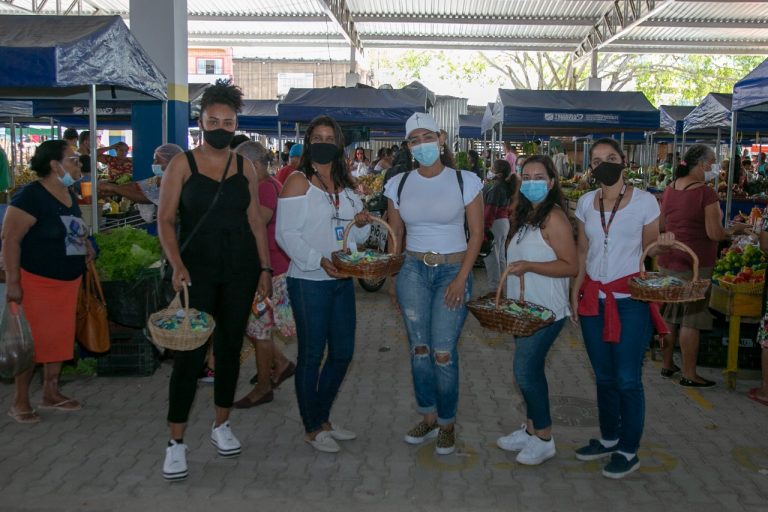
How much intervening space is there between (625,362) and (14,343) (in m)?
3.93

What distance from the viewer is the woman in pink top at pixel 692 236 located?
21.8 ft

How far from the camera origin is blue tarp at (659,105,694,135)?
1691cm

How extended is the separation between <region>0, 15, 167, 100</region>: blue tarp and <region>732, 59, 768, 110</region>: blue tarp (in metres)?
6.23

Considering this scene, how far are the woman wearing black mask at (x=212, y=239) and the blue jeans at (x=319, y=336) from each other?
0.98 feet

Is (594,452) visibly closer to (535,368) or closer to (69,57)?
(535,368)

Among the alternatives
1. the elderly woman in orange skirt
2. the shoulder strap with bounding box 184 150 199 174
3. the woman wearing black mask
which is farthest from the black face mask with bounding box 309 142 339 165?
the elderly woman in orange skirt

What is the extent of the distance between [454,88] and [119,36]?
42.0 meters

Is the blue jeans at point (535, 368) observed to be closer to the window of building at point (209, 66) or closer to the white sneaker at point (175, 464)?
the white sneaker at point (175, 464)

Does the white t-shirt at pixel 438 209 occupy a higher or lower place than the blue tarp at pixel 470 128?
lower

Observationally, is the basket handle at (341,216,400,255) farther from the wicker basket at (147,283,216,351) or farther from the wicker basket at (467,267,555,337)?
the wicker basket at (147,283,216,351)

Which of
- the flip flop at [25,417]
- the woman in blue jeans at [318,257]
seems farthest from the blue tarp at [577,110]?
the flip flop at [25,417]

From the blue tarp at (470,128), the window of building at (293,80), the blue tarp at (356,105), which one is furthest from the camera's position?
the window of building at (293,80)

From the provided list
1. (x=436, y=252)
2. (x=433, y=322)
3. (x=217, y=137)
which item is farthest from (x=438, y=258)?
(x=217, y=137)

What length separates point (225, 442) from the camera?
4.77 meters
